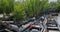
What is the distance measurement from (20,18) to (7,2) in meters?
0.58

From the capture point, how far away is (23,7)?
4258mm

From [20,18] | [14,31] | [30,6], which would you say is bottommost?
[14,31]

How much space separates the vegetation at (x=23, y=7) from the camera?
399cm

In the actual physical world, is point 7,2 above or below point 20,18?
above

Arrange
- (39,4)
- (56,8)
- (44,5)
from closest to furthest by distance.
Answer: (39,4)
(44,5)
(56,8)

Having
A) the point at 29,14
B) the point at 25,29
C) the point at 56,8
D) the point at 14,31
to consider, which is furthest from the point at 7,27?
the point at 56,8

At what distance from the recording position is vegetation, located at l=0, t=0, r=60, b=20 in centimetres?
399

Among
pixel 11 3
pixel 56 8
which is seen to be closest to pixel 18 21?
pixel 11 3

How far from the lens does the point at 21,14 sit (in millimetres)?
4055

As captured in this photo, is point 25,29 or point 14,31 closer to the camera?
point 25,29

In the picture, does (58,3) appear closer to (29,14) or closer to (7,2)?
(29,14)

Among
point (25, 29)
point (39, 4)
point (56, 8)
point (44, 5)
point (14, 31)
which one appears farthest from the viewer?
point (56, 8)

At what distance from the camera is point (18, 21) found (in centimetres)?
398

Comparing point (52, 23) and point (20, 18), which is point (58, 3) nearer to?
point (52, 23)
